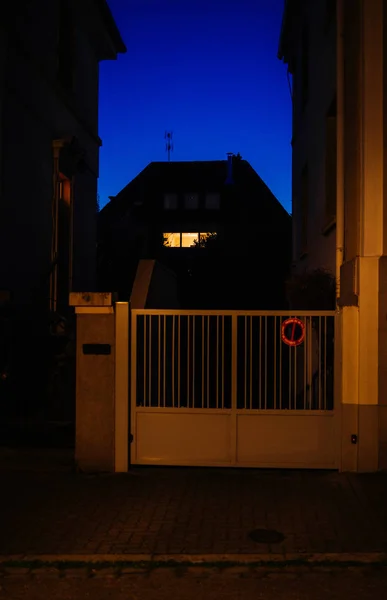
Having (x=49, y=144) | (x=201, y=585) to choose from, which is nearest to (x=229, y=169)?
(x=49, y=144)

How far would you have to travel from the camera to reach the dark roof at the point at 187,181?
108 feet

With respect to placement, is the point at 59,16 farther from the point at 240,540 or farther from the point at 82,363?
the point at 240,540

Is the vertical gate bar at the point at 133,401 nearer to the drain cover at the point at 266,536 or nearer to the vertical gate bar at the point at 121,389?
the vertical gate bar at the point at 121,389

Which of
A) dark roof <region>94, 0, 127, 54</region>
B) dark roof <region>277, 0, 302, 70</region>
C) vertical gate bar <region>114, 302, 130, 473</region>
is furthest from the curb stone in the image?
dark roof <region>94, 0, 127, 54</region>

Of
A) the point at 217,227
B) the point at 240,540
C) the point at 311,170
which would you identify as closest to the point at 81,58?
the point at 311,170

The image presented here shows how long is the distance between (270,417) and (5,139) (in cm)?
642

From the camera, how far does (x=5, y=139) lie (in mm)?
10711

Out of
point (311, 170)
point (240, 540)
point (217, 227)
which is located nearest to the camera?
point (240, 540)

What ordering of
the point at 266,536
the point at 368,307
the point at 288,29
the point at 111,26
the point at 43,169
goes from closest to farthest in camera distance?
the point at 266,536, the point at 368,307, the point at 43,169, the point at 288,29, the point at 111,26

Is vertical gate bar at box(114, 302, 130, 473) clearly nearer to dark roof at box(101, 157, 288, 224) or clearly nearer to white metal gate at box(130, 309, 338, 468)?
white metal gate at box(130, 309, 338, 468)

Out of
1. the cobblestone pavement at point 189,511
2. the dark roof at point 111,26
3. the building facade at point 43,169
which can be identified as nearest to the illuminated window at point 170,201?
the dark roof at point 111,26

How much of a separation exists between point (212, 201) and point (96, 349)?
2644 centimetres

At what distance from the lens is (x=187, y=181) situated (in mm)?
34094

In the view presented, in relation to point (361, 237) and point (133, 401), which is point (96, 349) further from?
point (361, 237)
